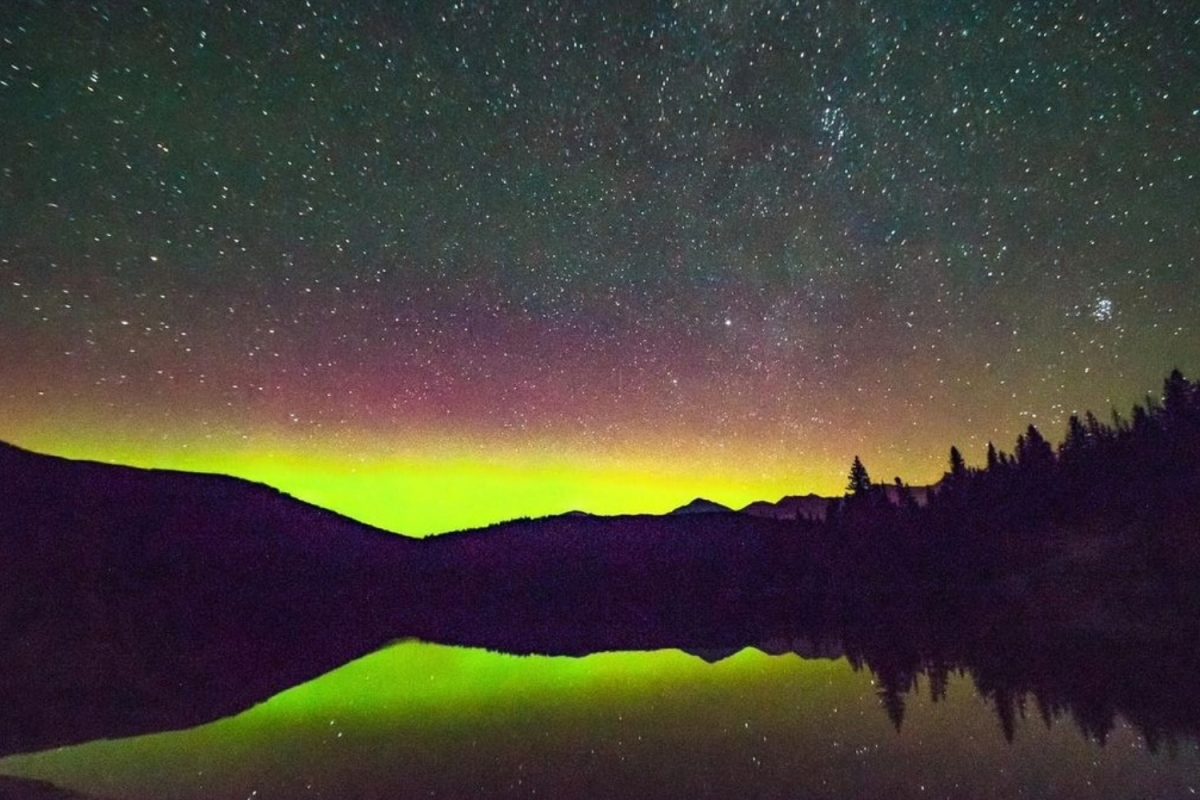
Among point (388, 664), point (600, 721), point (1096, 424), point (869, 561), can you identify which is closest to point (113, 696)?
point (388, 664)

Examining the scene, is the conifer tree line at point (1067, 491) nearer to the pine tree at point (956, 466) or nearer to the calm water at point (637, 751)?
the pine tree at point (956, 466)

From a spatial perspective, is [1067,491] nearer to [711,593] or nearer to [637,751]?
[711,593]

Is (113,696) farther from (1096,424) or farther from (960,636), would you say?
(1096,424)

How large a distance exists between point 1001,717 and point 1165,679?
7332 mm

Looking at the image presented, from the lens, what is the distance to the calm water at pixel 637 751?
37.9 feet

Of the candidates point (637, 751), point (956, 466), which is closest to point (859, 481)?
point (956, 466)

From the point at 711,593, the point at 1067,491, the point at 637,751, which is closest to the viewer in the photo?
the point at 637,751

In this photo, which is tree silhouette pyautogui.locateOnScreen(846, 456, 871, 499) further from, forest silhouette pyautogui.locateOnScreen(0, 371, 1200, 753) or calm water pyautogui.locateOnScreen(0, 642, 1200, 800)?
calm water pyautogui.locateOnScreen(0, 642, 1200, 800)

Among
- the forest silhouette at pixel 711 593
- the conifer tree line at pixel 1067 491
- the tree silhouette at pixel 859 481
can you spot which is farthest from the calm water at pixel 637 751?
the tree silhouette at pixel 859 481

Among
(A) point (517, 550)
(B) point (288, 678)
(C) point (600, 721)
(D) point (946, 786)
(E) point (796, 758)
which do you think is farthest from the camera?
(A) point (517, 550)

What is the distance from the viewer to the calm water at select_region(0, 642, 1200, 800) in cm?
1156

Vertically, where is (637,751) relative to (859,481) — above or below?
below

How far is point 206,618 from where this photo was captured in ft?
244

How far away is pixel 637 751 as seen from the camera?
15031 millimetres
